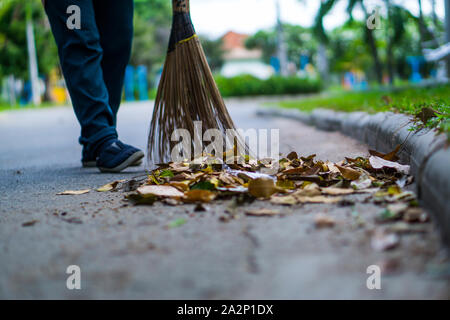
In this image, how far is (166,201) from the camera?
1587 mm

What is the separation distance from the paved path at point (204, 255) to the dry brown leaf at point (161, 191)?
64mm

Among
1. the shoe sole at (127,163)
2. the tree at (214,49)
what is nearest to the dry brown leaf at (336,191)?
the shoe sole at (127,163)

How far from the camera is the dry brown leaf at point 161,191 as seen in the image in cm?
162

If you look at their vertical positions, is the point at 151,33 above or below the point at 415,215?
above

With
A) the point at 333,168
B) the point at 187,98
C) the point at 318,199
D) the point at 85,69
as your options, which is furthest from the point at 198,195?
the point at 85,69

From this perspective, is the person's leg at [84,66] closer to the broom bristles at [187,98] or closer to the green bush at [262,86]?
the broom bristles at [187,98]

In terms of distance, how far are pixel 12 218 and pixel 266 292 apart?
37.0 inches

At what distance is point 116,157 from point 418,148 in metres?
1.35

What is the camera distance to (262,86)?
15695mm

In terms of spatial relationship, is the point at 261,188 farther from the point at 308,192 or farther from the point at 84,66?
the point at 84,66

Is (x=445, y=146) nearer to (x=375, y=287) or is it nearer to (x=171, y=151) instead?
(x=375, y=287)

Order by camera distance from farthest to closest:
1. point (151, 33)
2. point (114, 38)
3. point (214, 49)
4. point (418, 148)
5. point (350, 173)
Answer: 1. point (214, 49)
2. point (151, 33)
3. point (114, 38)
4. point (350, 173)
5. point (418, 148)

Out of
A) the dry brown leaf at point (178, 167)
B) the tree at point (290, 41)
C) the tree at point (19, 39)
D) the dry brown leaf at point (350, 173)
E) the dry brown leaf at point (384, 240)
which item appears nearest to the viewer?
the dry brown leaf at point (384, 240)

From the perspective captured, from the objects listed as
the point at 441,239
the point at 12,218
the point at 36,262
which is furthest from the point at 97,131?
the point at 441,239
